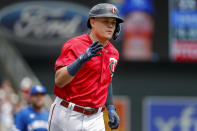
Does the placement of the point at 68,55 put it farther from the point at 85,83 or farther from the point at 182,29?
the point at 182,29

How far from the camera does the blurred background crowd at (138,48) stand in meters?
18.2

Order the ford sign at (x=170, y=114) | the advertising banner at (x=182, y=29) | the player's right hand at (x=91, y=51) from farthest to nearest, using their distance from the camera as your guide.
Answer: the ford sign at (x=170, y=114) → the advertising banner at (x=182, y=29) → the player's right hand at (x=91, y=51)

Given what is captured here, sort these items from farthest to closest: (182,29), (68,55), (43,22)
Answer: (43,22) → (182,29) → (68,55)

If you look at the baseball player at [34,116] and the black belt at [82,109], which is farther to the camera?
the baseball player at [34,116]

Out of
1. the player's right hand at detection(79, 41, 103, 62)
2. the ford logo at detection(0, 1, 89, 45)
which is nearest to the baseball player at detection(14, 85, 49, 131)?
the player's right hand at detection(79, 41, 103, 62)

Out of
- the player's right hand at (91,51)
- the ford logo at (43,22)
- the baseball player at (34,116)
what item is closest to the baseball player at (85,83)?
the player's right hand at (91,51)

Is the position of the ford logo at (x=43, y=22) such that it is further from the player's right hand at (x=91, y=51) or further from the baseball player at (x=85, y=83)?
the player's right hand at (x=91, y=51)

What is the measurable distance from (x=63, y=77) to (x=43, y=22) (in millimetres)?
14065

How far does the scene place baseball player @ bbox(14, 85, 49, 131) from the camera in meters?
7.87

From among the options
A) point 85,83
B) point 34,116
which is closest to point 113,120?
point 85,83

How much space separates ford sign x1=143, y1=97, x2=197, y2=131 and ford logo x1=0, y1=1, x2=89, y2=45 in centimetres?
361

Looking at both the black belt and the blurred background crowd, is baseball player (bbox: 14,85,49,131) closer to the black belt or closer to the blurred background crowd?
the black belt

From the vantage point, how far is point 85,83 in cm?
495

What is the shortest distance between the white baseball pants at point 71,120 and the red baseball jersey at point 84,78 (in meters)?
0.10
